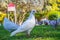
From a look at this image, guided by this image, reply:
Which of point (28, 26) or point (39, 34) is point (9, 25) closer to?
point (28, 26)

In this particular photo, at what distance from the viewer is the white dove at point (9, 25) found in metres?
2.49

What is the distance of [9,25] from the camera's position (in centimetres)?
249

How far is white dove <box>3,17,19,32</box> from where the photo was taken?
249 centimetres

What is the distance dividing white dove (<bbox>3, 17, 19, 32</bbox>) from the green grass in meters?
0.04

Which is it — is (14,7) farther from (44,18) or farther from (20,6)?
(44,18)

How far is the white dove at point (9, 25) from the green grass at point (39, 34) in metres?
0.04

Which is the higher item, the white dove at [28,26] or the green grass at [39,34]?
the white dove at [28,26]

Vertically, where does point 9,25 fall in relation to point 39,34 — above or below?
above

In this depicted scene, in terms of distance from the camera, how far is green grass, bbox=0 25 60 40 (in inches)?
98.7

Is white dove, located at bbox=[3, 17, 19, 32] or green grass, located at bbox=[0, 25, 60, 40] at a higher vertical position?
white dove, located at bbox=[3, 17, 19, 32]

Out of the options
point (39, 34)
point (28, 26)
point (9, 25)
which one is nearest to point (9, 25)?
point (9, 25)

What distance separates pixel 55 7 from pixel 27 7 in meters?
0.28

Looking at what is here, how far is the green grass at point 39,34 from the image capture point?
251cm

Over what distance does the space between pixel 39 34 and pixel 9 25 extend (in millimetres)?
305
